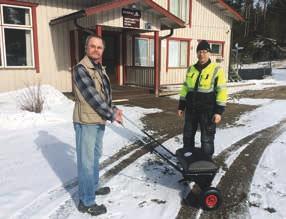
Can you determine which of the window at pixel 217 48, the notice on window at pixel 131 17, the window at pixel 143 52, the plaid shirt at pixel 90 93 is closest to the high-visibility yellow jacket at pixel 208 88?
the plaid shirt at pixel 90 93

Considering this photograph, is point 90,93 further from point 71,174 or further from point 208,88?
point 71,174

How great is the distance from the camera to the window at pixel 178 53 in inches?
587

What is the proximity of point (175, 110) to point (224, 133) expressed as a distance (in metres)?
2.75

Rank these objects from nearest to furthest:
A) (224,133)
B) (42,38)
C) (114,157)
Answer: (114,157) < (224,133) < (42,38)

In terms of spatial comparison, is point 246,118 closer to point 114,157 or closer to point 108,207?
point 114,157

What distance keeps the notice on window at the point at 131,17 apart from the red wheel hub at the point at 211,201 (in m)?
7.62

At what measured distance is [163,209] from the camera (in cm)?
327

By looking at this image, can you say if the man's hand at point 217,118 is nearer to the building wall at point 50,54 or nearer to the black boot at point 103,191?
the black boot at point 103,191

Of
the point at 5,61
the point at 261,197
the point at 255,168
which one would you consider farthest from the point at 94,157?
the point at 5,61

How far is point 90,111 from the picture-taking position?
298 cm

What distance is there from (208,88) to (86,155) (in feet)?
5.20

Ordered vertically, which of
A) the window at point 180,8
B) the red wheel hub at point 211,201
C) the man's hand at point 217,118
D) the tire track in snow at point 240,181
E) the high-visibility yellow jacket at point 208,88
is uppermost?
the window at point 180,8

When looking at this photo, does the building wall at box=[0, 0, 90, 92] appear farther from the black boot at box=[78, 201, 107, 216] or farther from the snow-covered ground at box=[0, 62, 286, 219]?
the black boot at box=[78, 201, 107, 216]

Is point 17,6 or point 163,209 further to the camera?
point 17,6
